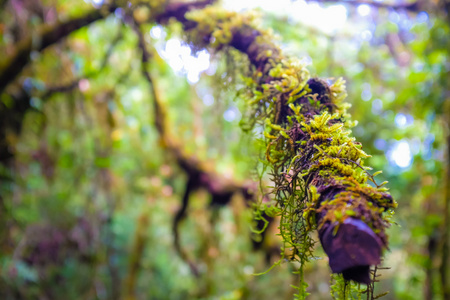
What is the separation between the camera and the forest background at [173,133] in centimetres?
222

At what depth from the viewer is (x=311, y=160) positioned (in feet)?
2.08

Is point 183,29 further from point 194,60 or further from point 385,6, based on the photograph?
point 385,6

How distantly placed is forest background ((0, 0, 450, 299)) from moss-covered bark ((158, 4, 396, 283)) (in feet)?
0.71

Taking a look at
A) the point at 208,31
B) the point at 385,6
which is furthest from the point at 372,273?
the point at 385,6

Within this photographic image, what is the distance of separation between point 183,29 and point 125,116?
2648 mm

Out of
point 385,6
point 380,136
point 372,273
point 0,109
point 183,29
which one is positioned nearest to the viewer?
point 372,273

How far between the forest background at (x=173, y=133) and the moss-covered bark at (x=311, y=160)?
0.71 ft

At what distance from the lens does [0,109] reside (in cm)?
250

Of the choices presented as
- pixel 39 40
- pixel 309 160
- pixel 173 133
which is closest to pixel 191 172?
pixel 173 133

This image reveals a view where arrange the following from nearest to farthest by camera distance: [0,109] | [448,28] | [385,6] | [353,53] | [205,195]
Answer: [385,6], [448,28], [0,109], [205,195], [353,53]

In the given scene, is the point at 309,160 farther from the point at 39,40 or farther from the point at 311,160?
the point at 39,40

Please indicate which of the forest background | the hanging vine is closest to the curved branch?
the forest background

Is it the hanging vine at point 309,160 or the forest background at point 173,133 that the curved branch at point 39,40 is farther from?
the hanging vine at point 309,160

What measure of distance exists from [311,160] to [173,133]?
7.25ft
